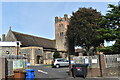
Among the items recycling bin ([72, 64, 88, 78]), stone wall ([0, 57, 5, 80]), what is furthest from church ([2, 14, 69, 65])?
stone wall ([0, 57, 5, 80])

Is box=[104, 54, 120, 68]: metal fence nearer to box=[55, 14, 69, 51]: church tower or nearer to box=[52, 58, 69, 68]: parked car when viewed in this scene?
box=[52, 58, 69, 68]: parked car

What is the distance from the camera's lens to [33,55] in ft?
143

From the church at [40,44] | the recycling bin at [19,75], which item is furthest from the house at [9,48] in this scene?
the recycling bin at [19,75]

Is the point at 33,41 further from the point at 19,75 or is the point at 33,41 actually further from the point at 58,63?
the point at 19,75

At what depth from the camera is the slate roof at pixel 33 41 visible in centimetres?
4912

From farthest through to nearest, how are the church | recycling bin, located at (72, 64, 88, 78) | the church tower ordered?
1. the church tower
2. the church
3. recycling bin, located at (72, 64, 88, 78)

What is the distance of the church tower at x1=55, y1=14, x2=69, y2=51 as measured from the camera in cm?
5672

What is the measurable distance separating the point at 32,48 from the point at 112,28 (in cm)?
2742

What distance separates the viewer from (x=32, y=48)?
43.9 meters

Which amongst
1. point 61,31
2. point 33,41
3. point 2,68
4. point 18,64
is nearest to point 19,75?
point 2,68

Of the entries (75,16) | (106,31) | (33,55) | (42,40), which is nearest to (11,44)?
(33,55)

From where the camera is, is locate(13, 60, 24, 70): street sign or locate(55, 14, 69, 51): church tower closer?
locate(13, 60, 24, 70): street sign

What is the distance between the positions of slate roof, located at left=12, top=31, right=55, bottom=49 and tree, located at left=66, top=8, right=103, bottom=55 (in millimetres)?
15639

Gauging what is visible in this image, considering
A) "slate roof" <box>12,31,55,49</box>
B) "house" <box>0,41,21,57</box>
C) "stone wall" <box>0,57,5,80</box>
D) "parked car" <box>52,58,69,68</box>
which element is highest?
"slate roof" <box>12,31,55,49</box>
